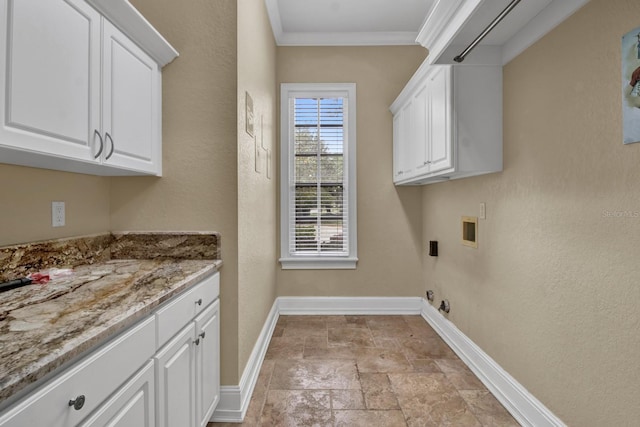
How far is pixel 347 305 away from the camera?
3.75 meters

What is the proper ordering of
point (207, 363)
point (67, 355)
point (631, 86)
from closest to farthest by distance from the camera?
point (67, 355) < point (631, 86) < point (207, 363)

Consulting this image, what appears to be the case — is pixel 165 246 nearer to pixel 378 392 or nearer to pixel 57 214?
pixel 57 214

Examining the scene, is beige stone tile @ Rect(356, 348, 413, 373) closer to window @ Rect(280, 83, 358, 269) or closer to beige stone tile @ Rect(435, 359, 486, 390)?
beige stone tile @ Rect(435, 359, 486, 390)

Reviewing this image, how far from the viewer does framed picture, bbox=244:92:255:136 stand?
2162 mm

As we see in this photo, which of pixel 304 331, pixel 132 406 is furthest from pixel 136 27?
pixel 304 331

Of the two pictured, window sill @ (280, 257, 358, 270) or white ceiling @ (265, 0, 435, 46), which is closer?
white ceiling @ (265, 0, 435, 46)

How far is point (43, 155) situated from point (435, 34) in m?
2.00

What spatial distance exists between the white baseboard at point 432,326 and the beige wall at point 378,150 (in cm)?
13

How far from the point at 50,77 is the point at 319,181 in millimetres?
2814

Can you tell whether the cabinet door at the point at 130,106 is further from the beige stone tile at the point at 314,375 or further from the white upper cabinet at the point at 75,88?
the beige stone tile at the point at 314,375

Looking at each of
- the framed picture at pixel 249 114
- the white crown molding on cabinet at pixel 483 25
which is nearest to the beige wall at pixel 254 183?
the framed picture at pixel 249 114

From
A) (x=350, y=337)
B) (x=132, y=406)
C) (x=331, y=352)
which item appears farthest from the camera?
(x=350, y=337)

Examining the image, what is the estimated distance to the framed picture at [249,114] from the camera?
2.16 meters

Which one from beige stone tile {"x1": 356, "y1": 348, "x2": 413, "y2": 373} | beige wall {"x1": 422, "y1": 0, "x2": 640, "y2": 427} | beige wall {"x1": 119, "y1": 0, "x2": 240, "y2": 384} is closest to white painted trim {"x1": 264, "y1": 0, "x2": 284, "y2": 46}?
beige wall {"x1": 119, "y1": 0, "x2": 240, "y2": 384}
